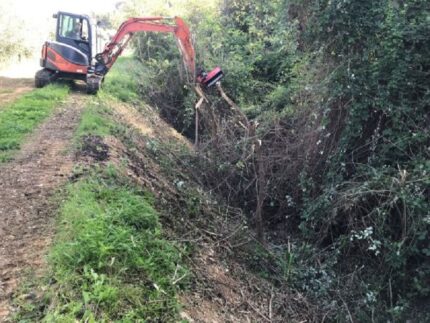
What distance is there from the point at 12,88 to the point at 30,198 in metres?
9.25

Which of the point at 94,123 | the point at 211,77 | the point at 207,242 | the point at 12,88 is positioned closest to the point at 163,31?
the point at 211,77

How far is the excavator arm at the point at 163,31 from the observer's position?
31.1 feet

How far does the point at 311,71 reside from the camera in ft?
26.7

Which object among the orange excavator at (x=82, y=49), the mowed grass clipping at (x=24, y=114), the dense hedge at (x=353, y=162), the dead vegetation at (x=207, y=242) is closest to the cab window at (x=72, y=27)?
the orange excavator at (x=82, y=49)

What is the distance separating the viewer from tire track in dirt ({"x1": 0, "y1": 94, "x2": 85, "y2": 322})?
4188mm

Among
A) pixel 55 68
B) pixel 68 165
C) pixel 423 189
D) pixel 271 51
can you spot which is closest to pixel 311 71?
pixel 423 189

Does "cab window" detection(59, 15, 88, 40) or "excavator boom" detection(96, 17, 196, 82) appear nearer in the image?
"excavator boom" detection(96, 17, 196, 82)

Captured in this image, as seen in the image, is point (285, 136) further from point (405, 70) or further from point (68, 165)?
point (68, 165)

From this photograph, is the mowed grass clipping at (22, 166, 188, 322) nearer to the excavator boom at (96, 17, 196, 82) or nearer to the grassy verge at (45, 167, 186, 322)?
the grassy verge at (45, 167, 186, 322)

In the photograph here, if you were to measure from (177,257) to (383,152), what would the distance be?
11.2ft

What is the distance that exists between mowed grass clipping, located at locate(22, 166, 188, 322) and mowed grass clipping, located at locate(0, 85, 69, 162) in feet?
9.60

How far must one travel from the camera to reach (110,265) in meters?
4.09

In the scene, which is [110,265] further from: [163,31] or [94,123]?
[163,31]

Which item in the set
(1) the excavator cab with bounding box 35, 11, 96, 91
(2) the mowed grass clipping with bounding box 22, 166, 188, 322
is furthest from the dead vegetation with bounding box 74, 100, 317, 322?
(1) the excavator cab with bounding box 35, 11, 96, 91
